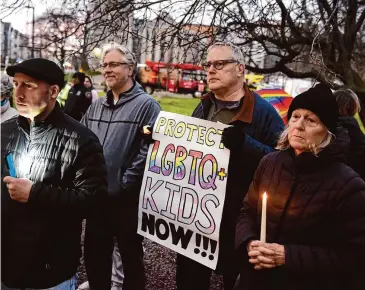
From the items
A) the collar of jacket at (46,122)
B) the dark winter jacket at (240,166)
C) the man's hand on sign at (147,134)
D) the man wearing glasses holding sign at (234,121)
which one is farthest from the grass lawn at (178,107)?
the collar of jacket at (46,122)

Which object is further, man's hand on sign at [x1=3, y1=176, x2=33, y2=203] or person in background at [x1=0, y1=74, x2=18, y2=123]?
person in background at [x1=0, y1=74, x2=18, y2=123]

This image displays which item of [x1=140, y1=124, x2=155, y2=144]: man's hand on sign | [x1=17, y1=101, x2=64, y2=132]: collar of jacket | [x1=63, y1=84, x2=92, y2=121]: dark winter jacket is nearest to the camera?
[x1=17, y1=101, x2=64, y2=132]: collar of jacket

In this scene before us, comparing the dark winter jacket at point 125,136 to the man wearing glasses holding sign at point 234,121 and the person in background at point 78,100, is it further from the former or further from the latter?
the person in background at point 78,100

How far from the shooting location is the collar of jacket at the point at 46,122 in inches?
80.7

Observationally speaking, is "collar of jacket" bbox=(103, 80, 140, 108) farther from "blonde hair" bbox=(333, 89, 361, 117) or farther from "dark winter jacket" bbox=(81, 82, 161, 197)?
"blonde hair" bbox=(333, 89, 361, 117)

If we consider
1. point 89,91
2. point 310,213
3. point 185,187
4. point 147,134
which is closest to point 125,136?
point 147,134

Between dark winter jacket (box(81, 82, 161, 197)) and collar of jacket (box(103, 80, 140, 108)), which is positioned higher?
collar of jacket (box(103, 80, 140, 108))

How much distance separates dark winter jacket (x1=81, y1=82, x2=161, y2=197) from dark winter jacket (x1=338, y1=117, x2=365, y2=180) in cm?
125

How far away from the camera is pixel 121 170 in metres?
3.08

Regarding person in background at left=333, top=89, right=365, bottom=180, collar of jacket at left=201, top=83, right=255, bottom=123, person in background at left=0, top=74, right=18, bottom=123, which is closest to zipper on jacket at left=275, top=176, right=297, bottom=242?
collar of jacket at left=201, top=83, right=255, bottom=123

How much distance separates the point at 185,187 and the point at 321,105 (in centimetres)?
110

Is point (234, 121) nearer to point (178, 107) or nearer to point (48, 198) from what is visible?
point (48, 198)

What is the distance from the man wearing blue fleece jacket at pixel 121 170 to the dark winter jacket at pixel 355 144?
4.10ft

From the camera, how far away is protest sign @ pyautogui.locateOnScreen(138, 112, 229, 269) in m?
2.66
